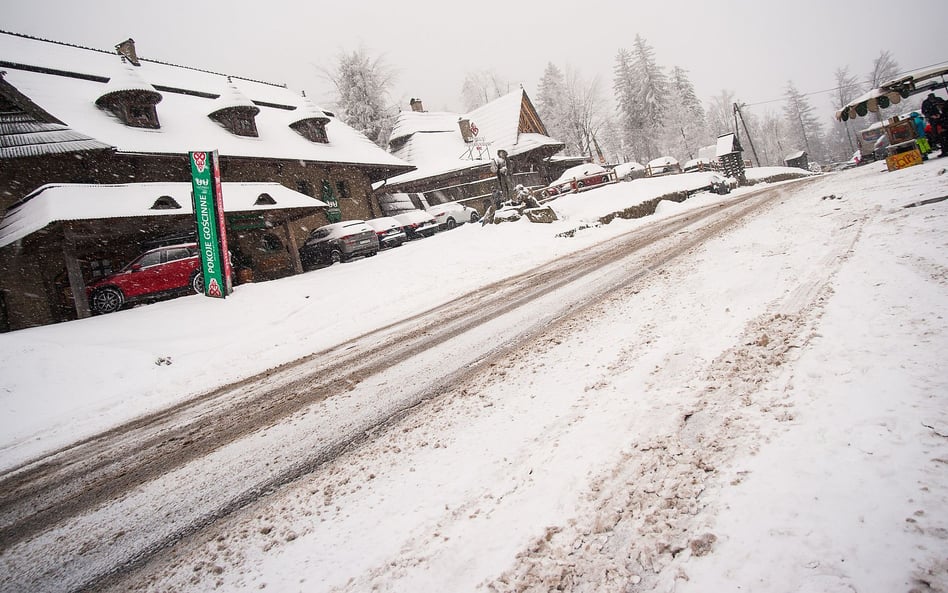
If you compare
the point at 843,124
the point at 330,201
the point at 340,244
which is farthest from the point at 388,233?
the point at 843,124

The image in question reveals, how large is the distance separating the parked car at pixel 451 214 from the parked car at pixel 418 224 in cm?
81

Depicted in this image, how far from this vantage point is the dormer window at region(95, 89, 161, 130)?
50.0 feet

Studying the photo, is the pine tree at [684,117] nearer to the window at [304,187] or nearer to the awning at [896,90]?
the awning at [896,90]

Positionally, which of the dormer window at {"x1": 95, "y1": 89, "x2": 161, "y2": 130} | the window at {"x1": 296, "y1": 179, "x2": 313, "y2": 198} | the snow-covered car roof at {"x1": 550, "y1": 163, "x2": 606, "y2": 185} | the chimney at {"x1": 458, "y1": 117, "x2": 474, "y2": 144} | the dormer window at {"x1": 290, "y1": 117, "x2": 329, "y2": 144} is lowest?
the snow-covered car roof at {"x1": 550, "y1": 163, "x2": 606, "y2": 185}

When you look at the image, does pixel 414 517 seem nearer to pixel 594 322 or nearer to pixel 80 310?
pixel 594 322

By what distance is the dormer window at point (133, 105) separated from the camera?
1523cm

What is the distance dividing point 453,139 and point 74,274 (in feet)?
88.7

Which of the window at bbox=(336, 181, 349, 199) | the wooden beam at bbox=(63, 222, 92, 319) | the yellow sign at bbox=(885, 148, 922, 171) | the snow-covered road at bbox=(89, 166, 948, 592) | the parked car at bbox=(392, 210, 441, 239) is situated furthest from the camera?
the window at bbox=(336, 181, 349, 199)

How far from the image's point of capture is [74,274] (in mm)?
9977

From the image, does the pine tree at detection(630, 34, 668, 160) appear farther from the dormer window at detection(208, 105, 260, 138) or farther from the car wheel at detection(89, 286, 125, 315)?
the car wheel at detection(89, 286, 125, 315)

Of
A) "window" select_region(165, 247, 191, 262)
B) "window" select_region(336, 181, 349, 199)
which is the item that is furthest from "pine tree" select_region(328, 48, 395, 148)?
"window" select_region(165, 247, 191, 262)

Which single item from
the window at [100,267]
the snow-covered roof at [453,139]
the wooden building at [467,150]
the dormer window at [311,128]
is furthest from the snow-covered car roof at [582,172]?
the window at [100,267]

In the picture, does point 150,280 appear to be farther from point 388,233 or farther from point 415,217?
point 415,217

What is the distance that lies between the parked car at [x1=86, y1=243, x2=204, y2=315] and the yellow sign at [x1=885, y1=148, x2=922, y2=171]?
67.0 feet
